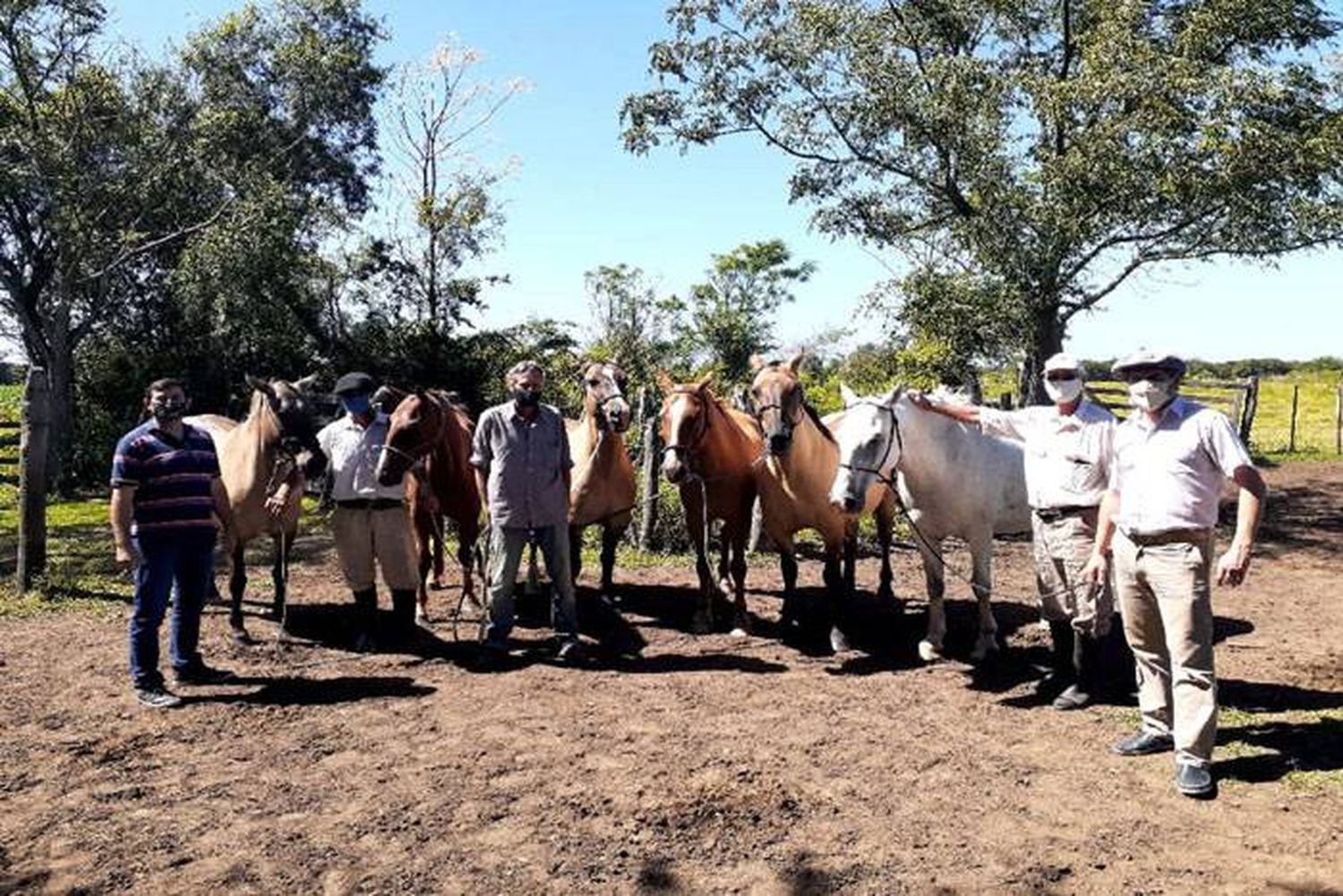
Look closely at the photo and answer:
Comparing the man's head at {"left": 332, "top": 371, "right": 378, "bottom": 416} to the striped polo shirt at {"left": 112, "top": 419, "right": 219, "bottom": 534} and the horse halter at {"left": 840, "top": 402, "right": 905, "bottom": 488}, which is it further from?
the horse halter at {"left": 840, "top": 402, "right": 905, "bottom": 488}

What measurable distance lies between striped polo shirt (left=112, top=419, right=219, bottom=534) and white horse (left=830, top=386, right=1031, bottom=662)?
3908 mm

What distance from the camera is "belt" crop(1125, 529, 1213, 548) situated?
4.29m

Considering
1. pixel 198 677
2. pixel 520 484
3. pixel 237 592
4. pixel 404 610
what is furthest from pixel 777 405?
pixel 237 592

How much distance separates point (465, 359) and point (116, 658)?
1630 cm

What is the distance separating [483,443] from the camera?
21.1 ft

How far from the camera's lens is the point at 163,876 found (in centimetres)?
370

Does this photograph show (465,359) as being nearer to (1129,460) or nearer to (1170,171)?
(1170,171)

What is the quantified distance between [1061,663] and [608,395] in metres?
3.61

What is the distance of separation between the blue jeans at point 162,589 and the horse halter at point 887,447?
397cm

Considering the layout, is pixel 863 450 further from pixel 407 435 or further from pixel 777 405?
pixel 407 435

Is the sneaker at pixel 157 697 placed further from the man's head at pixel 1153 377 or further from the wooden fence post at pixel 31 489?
the man's head at pixel 1153 377

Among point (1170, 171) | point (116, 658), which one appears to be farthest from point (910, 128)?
point (116, 658)

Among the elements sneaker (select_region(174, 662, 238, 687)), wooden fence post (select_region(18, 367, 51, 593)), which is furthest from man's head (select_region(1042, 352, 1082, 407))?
wooden fence post (select_region(18, 367, 51, 593))

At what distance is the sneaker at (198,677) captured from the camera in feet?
20.0
